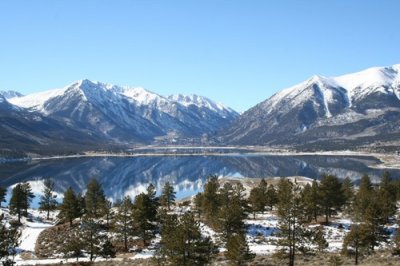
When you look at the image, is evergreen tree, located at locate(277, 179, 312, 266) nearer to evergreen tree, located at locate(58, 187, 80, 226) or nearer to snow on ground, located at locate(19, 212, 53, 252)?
snow on ground, located at locate(19, 212, 53, 252)

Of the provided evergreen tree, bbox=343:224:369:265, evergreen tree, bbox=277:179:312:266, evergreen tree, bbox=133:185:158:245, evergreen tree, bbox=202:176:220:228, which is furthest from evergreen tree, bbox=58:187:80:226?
evergreen tree, bbox=343:224:369:265

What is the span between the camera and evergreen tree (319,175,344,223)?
96.2 meters

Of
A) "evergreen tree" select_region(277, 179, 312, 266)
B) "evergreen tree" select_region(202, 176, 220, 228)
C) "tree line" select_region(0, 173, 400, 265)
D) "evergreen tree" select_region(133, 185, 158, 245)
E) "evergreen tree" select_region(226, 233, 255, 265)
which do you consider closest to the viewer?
"tree line" select_region(0, 173, 400, 265)

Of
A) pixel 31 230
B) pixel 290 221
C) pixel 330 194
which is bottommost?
pixel 31 230

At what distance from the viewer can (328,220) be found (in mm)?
99500

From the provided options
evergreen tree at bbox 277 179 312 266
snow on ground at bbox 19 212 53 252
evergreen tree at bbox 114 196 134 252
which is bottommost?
snow on ground at bbox 19 212 53 252

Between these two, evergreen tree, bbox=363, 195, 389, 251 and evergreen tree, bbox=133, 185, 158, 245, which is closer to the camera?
evergreen tree, bbox=363, 195, 389, 251

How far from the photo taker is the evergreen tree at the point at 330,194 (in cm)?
9619

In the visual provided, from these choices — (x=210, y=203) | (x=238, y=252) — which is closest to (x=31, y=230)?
(x=210, y=203)

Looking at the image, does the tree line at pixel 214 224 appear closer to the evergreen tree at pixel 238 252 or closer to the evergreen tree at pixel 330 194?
the evergreen tree at pixel 238 252

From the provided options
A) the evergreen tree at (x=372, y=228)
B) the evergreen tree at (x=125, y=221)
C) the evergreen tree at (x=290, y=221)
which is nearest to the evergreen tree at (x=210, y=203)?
the evergreen tree at (x=125, y=221)

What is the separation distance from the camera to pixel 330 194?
319ft

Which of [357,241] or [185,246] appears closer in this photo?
[185,246]

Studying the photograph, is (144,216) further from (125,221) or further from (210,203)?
(210,203)
